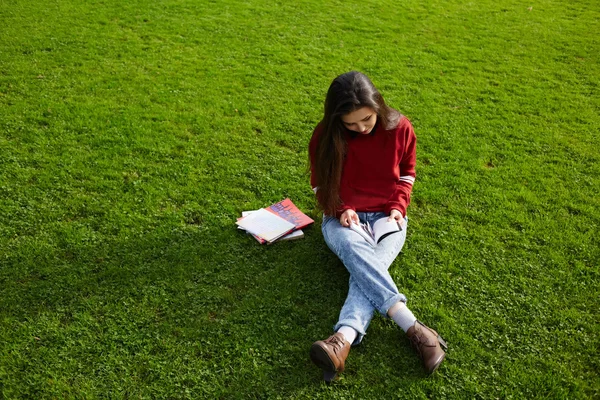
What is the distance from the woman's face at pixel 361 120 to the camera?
4309mm

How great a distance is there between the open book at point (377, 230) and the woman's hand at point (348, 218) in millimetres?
40

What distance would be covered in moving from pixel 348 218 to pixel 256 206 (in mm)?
1278

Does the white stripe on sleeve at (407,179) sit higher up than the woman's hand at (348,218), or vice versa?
the white stripe on sleeve at (407,179)

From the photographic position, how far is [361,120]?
438 cm

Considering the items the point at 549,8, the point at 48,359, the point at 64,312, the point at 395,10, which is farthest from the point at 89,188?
the point at 549,8

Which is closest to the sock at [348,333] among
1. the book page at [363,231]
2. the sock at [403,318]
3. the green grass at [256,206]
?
the green grass at [256,206]

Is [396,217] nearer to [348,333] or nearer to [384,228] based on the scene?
[384,228]

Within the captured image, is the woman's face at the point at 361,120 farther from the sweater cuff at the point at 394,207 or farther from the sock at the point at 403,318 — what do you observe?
the sock at the point at 403,318

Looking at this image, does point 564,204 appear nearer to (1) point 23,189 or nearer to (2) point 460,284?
(2) point 460,284

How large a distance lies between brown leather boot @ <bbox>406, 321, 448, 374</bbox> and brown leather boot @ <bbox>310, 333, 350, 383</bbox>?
52cm

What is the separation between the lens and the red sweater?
4.73m

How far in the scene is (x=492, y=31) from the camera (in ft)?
32.7

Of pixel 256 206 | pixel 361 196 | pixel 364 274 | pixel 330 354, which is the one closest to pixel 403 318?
pixel 364 274

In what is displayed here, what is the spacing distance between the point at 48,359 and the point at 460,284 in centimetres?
A: 341
